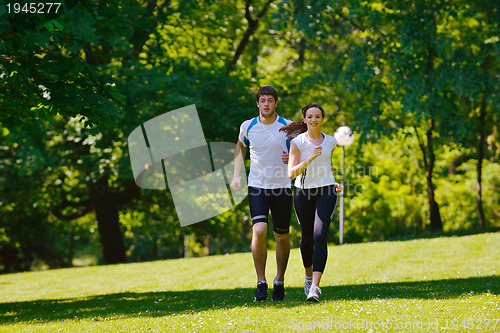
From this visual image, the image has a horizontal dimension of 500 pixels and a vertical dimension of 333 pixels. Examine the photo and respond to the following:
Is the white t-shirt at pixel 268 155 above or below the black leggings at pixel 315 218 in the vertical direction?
above

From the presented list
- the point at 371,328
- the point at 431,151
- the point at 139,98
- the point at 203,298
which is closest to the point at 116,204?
the point at 139,98

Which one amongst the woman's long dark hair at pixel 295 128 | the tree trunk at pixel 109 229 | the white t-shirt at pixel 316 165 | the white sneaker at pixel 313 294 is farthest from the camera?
the tree trunk at pixel 109 229

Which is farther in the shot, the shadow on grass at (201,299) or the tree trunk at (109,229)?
the tree trunk at (109,229)

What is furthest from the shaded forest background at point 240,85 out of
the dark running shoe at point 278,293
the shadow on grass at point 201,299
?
the dark running shoe at point 278,293

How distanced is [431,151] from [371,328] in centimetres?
2028

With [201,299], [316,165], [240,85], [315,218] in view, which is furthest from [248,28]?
[315,218]

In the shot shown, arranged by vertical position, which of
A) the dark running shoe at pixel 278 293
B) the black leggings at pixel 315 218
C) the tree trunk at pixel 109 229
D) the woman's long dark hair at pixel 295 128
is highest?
the woman's long dark hair at pixel 295 128

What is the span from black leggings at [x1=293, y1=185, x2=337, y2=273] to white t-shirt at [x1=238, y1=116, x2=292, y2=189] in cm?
28

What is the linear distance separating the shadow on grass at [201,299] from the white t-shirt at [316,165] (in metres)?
1.30

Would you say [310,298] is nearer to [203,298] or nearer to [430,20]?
[203,298]

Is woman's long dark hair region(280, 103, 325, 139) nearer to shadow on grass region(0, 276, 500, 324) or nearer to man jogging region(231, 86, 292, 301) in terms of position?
man jogging region(231, 86, 292, 301)

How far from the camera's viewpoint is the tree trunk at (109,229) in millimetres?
22328

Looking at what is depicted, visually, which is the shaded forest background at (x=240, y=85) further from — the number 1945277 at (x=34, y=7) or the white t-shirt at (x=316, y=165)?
the white t-shirt at (x=316, y=165)

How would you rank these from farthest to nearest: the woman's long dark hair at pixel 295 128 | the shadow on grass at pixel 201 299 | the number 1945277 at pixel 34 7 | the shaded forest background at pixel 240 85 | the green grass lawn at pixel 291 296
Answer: the shaded forest background at pixel 240 85
the shadow on grass at pixel 201 299
the woman's long dark hair at pixel 295 128
the number 1945277 at pixel 34 7
the green grass lawn at pixel 291 296
